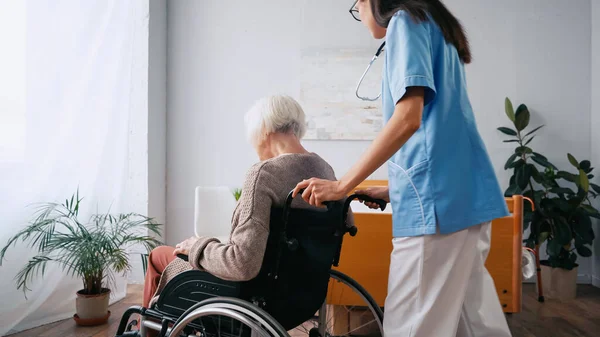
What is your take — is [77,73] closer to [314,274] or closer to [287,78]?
[287,78]

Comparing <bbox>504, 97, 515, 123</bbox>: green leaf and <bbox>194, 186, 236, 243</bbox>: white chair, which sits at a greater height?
<bbox>504, 97, 515, 123</bbox>: green leaf

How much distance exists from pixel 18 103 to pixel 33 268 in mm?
819

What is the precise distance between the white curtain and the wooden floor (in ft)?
0.36

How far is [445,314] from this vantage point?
1.00m

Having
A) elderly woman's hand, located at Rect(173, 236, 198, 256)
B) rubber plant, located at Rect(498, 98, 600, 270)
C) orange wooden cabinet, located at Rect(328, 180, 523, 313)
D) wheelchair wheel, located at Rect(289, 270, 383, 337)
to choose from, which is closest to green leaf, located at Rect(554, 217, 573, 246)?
rubber plant, located at Rect(498, 98, 600, 270)

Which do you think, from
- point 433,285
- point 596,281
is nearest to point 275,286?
point 433,285

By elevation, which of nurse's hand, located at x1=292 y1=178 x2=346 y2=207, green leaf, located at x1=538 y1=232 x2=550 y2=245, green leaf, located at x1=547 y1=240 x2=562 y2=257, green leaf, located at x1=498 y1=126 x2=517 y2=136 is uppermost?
green leaf, located at x1=498 y1=126 x2=517 y2=136

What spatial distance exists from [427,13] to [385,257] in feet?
3.89

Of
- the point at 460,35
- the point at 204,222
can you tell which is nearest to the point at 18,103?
the point at 204,222

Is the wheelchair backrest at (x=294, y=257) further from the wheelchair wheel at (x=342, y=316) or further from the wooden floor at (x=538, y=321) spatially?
the wooden floor at (x=538, y=321)

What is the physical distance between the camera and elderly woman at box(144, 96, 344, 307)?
1114 millimetres

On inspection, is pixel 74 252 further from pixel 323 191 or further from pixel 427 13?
pixel 427 13

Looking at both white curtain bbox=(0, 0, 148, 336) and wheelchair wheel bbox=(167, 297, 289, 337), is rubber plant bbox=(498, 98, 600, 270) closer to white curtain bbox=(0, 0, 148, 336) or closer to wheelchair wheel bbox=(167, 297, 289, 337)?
wheelchair wheel bbox=(167, 297, 289, 337)

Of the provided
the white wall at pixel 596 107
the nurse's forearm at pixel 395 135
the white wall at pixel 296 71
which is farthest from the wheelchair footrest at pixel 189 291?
the white wall at pixel 596 107
